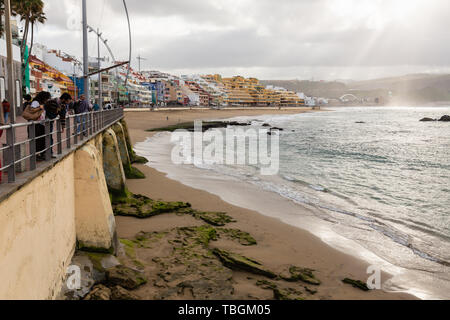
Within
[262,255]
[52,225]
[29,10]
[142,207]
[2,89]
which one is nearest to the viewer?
→ [52,225]

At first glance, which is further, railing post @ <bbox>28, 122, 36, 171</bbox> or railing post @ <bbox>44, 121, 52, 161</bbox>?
railing post @ <bbox>44, 121, 52, 161</bbox>

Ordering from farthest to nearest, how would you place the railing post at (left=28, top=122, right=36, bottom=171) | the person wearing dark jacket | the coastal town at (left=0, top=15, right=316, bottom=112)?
the coastal town at (left=0, top=15, right=316, bottom=112)
the person wearing dark jacket
the railing post at (left=28, top=122, right=36, bottom=171)

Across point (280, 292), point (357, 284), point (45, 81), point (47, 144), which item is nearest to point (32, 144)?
point (47, 144)

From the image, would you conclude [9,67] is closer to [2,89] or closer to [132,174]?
[132,174]

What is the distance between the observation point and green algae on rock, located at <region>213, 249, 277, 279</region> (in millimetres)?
8500

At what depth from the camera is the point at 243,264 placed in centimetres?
867

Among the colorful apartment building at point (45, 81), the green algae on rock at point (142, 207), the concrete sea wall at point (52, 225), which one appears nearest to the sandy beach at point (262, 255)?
the green algae on rock at point (142, 207)

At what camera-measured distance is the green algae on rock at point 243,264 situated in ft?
27.9

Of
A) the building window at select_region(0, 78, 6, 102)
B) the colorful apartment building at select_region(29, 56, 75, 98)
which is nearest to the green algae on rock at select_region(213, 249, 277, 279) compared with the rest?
the building window at select_region(0, 78, 6, 102)

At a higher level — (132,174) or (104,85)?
(104,85)

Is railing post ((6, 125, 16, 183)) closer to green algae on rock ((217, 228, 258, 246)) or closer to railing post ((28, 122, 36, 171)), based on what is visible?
railing post ((28, 122, 36, 171))

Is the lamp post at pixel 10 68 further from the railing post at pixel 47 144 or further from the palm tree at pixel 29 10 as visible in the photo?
the palm tree at pixel 29 10

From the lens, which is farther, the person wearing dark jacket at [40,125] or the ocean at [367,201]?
the ocean at [367,201]
